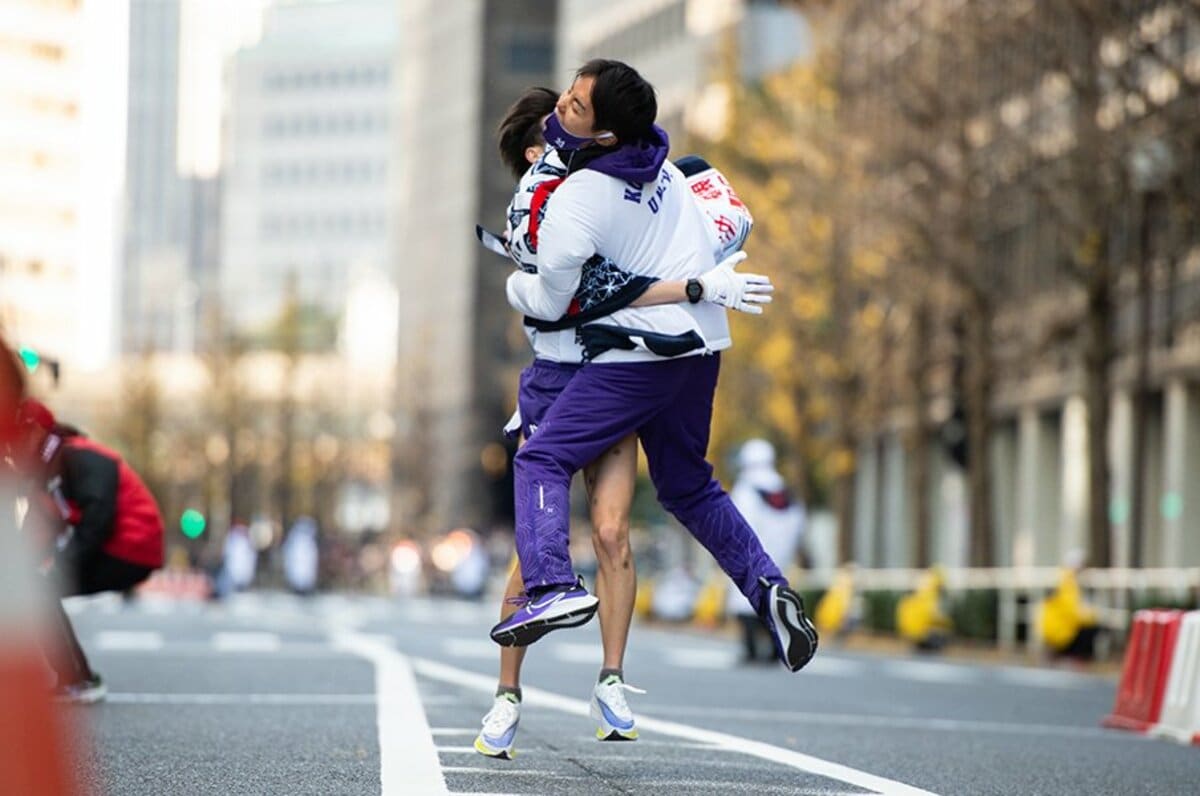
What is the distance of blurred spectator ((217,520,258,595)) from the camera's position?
58581 mm

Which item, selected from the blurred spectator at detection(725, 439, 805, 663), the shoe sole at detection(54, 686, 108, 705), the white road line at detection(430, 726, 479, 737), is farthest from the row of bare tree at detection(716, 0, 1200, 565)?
the white road line at detection(430, 726, 479, 737)

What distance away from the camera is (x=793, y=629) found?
7770 millimetres

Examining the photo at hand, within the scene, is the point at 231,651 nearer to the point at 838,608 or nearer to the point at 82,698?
the point at 82,698

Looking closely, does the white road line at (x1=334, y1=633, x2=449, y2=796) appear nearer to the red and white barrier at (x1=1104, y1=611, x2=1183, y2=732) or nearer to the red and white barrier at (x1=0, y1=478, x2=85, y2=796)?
the red and white barrier at (x1=0, y1=478, x2=85, y2=796)

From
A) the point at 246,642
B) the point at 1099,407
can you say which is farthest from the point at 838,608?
the point at 246,642

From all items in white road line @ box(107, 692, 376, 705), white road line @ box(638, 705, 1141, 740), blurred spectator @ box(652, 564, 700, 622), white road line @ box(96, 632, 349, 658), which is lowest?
blurred spectator @ box(652, 564, 700, 622)

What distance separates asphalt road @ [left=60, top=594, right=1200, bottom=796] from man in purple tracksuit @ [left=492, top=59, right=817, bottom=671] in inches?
21.9

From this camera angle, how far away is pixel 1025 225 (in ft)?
178

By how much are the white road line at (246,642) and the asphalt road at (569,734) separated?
3.74 ft

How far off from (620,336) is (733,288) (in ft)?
1.11

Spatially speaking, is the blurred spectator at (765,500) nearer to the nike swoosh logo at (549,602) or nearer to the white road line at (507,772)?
the white road line at (507,772)

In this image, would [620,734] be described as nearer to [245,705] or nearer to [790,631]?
[790,631]

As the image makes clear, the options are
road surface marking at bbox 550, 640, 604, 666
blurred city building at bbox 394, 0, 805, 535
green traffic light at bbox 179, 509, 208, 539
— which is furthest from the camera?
blurred city building at bbox 394, 0, 805, 535

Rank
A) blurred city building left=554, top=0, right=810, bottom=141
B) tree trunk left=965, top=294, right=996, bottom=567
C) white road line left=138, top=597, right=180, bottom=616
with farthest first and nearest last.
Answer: blurred city building left=554, top=0, right=810, bottom=141 → white road line left=138, top=597, right=180, bottom=616 → tree trunk left=965, top=294, right=996, bottom=567
